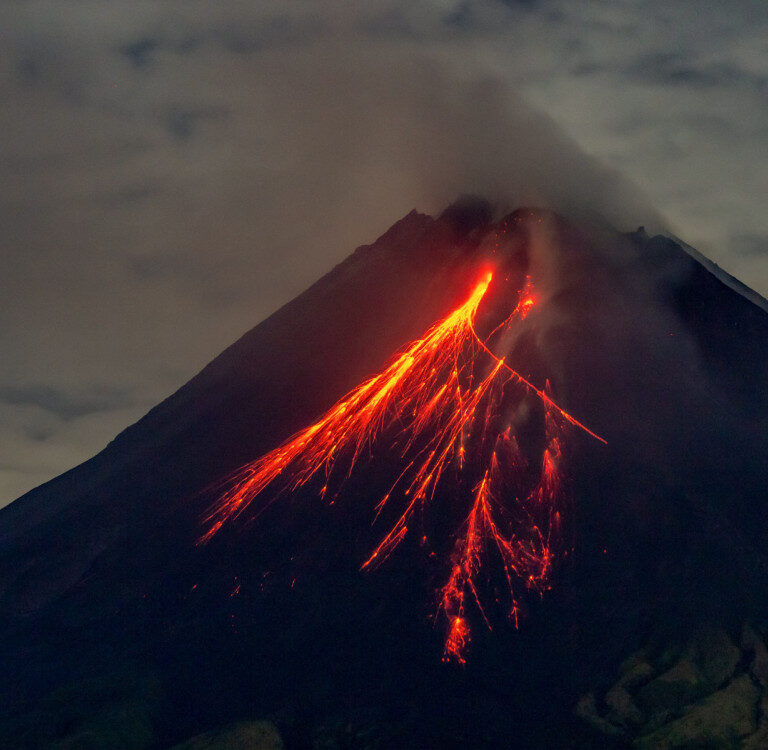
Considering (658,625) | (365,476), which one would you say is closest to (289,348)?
(365,476)

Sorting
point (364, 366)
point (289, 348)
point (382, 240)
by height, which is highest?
point (382, 240)

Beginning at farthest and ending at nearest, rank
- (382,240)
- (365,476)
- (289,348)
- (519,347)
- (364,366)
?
(382,240)
(289,348)
(364,366)
(519,347)
(365,476)

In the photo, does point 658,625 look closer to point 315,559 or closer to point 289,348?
point 315,559

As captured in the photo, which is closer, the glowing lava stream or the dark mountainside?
the dark mountainside

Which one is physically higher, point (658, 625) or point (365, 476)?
point (365, 476)
